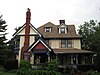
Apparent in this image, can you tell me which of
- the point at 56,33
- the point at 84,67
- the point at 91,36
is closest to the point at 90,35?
the point at 91,36

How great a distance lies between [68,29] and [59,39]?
13.3ft

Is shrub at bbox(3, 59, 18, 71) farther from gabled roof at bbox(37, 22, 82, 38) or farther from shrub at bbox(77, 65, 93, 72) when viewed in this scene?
shrub at bbox(77, 65, 93, 72)

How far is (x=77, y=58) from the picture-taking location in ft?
150

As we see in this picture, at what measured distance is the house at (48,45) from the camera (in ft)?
135

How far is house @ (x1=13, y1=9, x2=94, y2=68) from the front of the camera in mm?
41094

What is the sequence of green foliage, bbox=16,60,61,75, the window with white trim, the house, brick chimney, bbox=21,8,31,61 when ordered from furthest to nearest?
1. the window with white trim
2. brick chimney, bbox=21,8,31,61
3. the house
4. green foliage, bbox=16,60,61,75

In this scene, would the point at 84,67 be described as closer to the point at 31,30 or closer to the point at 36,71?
the point at 31,30

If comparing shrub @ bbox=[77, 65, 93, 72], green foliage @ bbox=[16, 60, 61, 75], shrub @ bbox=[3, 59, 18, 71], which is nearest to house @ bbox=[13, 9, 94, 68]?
shrub @ bbox=[77, 65, 93, 72]

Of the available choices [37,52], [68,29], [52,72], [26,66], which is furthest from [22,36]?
[52,72]

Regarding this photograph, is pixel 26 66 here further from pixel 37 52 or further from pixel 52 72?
pixel 37 52

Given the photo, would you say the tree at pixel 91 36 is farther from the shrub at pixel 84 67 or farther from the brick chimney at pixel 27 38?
the brick chimney at pixel 27 38

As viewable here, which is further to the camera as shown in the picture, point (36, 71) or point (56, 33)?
point (56, 33)

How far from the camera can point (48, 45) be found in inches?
1614

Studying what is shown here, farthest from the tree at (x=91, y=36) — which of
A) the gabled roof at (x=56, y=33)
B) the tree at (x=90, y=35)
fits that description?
the gabled roof at (x=56, y=33)
